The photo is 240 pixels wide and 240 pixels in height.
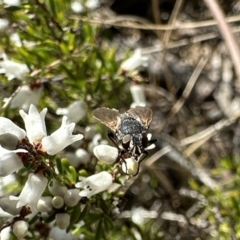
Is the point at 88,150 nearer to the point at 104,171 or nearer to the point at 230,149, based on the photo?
the point at 104,171

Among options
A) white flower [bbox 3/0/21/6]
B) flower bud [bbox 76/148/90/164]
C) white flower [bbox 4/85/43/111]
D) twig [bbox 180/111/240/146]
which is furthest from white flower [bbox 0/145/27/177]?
twig [bbox 180/111/240/146]

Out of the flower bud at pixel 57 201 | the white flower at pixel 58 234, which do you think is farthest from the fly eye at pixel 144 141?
the white flower at pixel 58 234

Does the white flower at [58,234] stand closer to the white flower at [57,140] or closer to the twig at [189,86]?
the white flower at [57,140]

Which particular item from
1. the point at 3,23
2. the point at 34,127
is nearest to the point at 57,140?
the point at 34,127

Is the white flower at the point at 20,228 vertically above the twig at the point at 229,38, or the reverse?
the twig at the point at 229,38

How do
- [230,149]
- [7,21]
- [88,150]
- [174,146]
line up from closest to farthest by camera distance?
[88,150]
[7,21]
[174,146]
[230,149]

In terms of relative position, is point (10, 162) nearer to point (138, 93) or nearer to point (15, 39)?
point (138, 93)

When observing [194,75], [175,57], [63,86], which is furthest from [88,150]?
[175,57]
